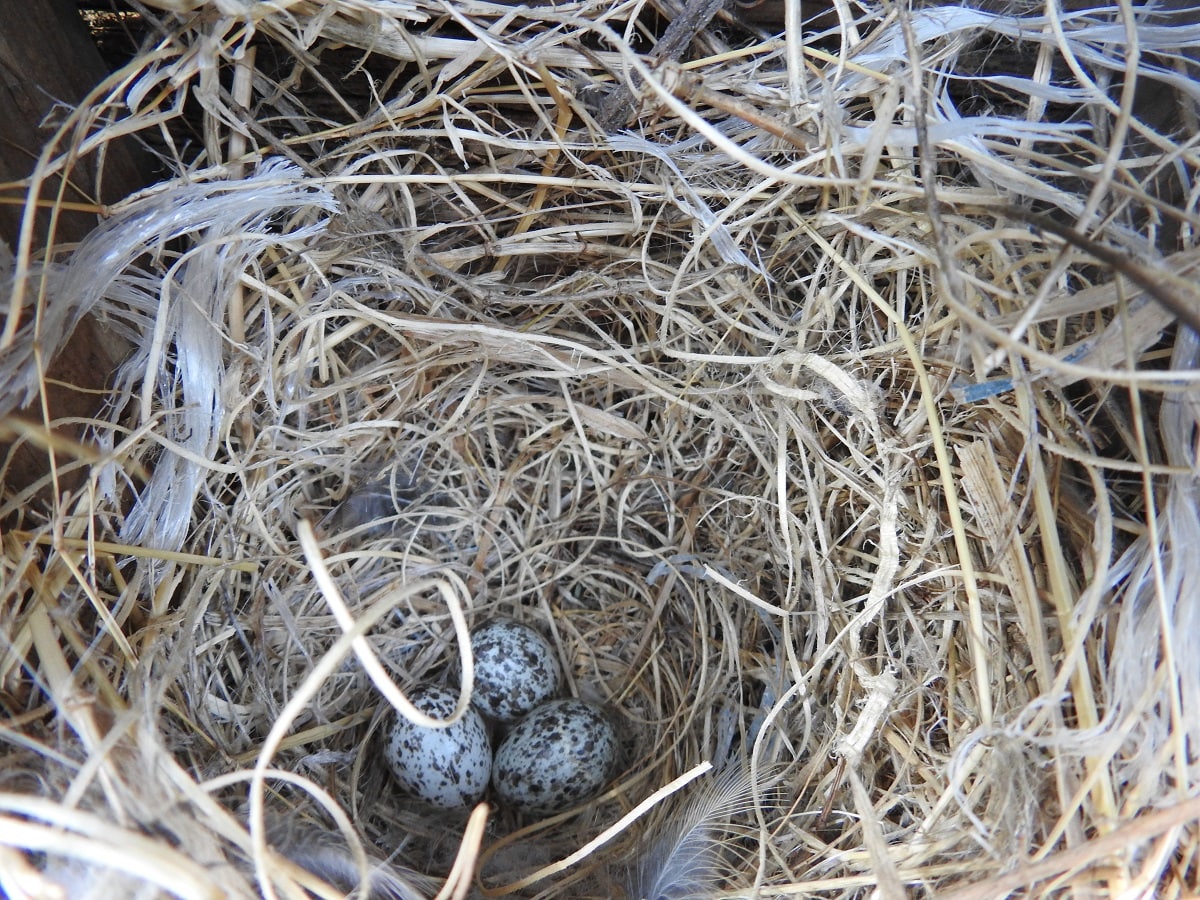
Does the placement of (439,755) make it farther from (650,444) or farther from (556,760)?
(650,444)

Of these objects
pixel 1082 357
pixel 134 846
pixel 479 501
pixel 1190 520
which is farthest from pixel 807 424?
pixel 134 846

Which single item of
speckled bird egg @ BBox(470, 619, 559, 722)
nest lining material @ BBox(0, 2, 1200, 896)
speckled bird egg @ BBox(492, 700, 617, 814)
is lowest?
speckled bird egg @ BBox(492, 700, 617, 814)

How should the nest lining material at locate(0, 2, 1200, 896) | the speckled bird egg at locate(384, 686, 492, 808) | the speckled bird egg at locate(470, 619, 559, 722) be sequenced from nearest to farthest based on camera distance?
the nest lining material at locate(0, 2, 1200, 896) → the speckled bird egg at locate(384, 686, 492, 808) → the speckled bird egg at locate(470, 619, 559, 722)

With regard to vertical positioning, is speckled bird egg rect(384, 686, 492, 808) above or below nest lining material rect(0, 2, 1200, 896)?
below

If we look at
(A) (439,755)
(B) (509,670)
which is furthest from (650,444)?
(A) (439,755)

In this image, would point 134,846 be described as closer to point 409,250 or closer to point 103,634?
point 103,634
